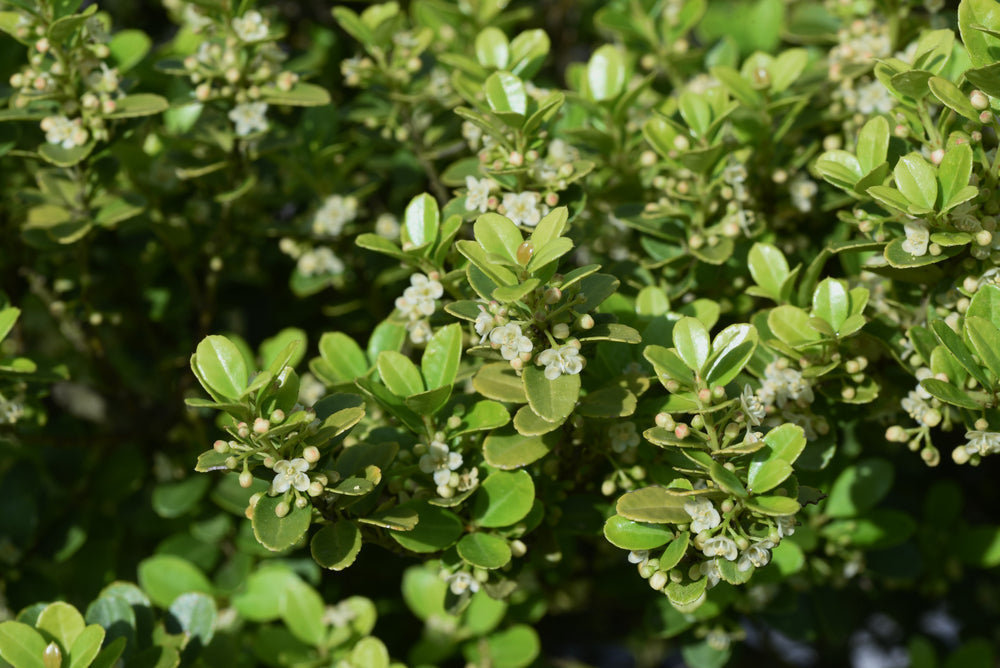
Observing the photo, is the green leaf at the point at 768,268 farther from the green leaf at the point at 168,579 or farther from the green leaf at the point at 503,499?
the green leaf at the point at 168,579

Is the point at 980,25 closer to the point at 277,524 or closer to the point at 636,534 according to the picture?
the point at 636,534

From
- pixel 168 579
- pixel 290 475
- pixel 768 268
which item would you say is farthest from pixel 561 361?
pixel 168 579

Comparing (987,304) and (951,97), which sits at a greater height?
(951,97)

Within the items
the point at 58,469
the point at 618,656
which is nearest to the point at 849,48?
the point at 58,469

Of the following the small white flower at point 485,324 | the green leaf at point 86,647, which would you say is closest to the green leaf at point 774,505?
the small white flower at point 485,324

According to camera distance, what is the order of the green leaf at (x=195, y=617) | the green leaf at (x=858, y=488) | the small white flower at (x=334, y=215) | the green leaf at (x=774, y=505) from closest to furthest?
the green leaf at (x=774, y=505) < the green leaf at (x=195, y=617) < the green leaf at (x=858, y=488) < the small white flower at (x=334, y=215)

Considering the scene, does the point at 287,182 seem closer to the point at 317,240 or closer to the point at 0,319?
the point at 317,240
